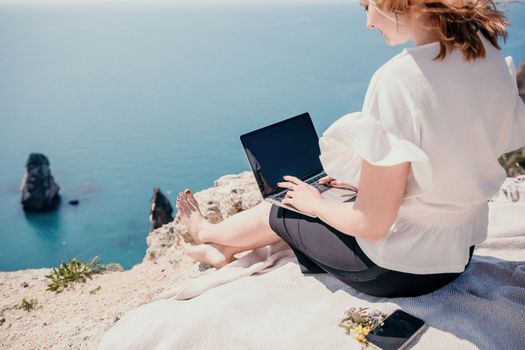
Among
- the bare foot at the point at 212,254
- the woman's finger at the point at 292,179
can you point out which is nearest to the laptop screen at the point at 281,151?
the woman's finger at the point at 292,179

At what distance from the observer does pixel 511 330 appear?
2031 millimetres

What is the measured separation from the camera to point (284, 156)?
2773mm

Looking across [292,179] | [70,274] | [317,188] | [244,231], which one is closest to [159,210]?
[70,274]

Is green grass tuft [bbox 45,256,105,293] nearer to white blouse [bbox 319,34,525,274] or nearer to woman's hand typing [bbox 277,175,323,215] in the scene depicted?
woman's hand typing [bbox 277,175,323,215]

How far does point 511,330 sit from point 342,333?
758mm

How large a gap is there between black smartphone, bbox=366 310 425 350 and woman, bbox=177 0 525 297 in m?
0.15

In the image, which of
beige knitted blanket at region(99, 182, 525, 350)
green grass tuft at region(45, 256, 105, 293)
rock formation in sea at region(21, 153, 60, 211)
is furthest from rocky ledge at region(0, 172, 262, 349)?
rock formation in sea at region(21, 153, 60, 211)

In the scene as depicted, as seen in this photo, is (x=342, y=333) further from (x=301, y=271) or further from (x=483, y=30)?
(x=483, y=30)

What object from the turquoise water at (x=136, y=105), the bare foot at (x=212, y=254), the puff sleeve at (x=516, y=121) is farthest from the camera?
the turquoise water at (x=136, y=105)

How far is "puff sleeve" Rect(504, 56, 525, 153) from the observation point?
1.91 meters

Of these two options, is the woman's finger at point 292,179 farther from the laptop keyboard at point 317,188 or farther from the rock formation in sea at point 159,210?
the rock formation in sea at point 159,210

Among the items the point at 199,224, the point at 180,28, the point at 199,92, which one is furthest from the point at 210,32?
the point at 199,224

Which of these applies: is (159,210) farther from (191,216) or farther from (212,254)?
(212,254)

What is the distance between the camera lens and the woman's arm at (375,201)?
5.31 ft
